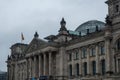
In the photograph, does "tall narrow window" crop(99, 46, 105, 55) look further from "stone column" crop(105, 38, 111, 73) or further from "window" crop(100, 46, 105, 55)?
"stone column" crop(105, 38, 111, 73)

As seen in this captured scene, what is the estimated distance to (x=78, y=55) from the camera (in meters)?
91.1

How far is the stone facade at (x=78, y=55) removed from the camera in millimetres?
75688

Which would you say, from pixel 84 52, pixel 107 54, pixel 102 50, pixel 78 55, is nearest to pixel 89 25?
pixel 78 55

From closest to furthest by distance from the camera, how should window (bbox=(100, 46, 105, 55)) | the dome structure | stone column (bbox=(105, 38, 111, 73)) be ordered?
stone column (bbox=(105, 38, 111, 73)) < window (bbox=(100, 46, 105, 55)) < the dome structure

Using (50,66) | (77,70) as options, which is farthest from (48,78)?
(77,70)

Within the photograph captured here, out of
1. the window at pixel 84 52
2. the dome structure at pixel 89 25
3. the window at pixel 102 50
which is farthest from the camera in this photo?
the dome structure at pixel 89 25

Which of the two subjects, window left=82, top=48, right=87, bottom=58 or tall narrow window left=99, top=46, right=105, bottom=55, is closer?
tall narrow window left=99, top=46, right=105, bottom=55

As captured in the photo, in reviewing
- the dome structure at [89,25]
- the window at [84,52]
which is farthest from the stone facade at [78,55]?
the dome structure at [89,25]

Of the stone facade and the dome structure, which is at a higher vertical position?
the dome structure

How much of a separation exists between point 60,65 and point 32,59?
63.5ft

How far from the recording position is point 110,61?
249 feet

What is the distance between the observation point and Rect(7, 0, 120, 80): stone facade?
248 feet

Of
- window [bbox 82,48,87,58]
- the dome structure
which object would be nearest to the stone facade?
window [bbox 82,48,87,58]

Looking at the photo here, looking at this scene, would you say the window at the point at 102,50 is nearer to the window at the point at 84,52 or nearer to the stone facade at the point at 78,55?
the stone facade at the point at 78,55
